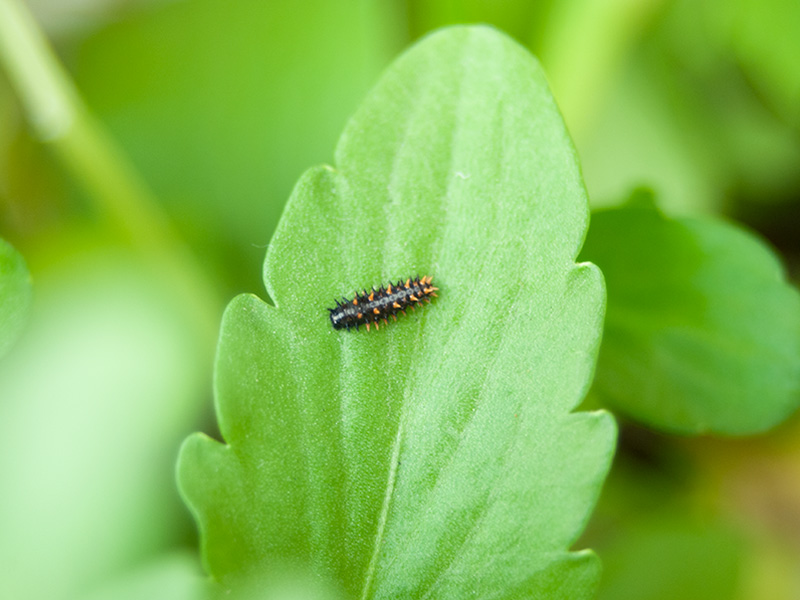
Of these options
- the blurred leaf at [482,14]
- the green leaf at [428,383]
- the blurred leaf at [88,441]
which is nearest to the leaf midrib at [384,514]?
the green leaf at [428,383]

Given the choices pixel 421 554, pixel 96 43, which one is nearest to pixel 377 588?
pixel 421 554

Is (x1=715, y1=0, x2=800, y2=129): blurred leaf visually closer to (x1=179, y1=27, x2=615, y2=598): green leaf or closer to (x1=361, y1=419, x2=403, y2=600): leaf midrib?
(x1=179, y1=27, x2=615, y2=598): green leaf

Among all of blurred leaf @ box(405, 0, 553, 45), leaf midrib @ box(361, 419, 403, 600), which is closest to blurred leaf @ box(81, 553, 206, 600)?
leaf midrib @ box(361, 419, 403, 600)

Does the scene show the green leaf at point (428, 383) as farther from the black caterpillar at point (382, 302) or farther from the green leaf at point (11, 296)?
the green leaf at point (11, 296)

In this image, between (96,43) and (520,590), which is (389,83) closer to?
(520,590)

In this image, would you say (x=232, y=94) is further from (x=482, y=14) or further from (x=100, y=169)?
(x=482, y=14)
